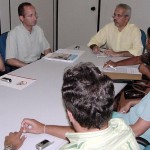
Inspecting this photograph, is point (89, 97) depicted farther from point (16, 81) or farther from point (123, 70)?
point (123, 70)

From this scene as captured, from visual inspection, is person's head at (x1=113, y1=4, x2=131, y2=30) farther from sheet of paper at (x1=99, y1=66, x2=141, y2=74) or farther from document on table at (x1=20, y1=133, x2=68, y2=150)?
document on table at (x1=20, y1=133, x2=68, y2=150)

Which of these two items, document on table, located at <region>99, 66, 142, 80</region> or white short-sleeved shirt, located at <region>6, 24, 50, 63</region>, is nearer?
document on table, located at <region>99, 66, 142, 80</region>

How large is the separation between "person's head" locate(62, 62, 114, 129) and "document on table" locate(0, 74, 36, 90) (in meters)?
1.10

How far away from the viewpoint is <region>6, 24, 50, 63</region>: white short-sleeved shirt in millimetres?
2955

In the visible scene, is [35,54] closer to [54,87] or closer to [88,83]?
[54,87]

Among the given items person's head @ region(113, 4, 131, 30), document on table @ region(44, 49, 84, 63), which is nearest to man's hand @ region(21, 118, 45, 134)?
document on table @ region(44, 49, 84, 63)

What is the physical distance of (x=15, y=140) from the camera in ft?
4.24

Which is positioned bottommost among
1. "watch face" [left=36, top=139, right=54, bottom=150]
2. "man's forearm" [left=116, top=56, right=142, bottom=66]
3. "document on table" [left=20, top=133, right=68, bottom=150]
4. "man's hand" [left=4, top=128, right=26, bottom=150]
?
"document on table" [left=20, top=133, right=68, bottom=150]

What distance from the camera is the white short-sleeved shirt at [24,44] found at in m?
2.96

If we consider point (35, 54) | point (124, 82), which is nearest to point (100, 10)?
point (35, 54)

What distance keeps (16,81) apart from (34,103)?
417 millimetres

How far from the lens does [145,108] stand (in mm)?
1447

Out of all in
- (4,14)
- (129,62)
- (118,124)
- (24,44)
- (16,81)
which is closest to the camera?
(118,124)

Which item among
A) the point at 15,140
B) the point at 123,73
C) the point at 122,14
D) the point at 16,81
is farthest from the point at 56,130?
the point at 122,14
